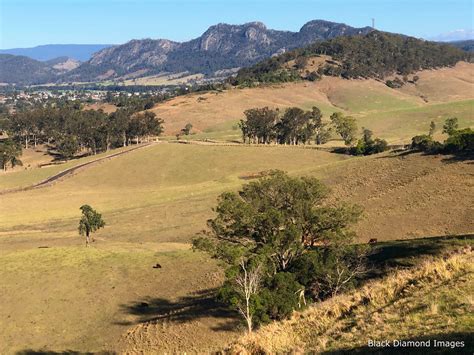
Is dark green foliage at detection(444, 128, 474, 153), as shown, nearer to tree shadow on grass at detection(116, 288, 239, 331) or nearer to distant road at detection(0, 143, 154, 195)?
tree shadow on grass at detection(116, 288, 239, 331)

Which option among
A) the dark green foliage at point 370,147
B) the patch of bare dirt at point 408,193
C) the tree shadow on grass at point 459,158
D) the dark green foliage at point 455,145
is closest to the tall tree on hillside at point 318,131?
the dark green foliage at point 370,147

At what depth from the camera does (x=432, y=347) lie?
13.0 m

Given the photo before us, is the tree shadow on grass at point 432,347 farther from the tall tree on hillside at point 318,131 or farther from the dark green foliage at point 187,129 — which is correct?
the dark green foliage at point 187,129

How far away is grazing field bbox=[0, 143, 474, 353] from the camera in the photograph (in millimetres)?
34469

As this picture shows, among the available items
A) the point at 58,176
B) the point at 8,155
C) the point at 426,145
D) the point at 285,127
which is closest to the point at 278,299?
the point at 426,145

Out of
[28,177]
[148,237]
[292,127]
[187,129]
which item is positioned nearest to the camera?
[148,237]

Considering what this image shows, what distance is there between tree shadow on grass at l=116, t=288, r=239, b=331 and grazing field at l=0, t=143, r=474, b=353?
0.35 feet

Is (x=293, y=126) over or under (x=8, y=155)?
over

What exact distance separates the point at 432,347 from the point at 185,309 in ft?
84.2

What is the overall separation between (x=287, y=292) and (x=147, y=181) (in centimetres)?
7446

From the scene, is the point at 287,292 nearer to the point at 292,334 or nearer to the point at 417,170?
the point at 292,334

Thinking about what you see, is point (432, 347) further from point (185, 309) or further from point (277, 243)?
point (185, 309)

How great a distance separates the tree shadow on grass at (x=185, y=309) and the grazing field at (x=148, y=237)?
4.2 inches

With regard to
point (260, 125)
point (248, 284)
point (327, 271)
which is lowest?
point (327, 271)
